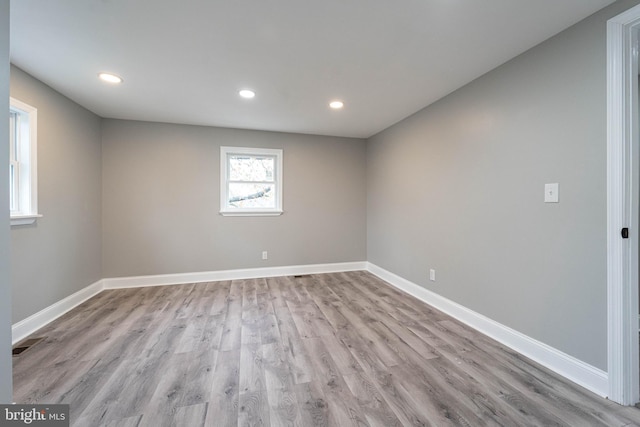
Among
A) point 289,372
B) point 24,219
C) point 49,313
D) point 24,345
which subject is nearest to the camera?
point 289,372

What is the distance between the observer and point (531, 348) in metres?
2.01

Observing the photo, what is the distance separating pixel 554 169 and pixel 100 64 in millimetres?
3695

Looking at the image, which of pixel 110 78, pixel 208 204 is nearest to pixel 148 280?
pixel 208 204

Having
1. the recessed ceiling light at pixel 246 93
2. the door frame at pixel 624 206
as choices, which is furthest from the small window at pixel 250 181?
the door frame at pixel 624 206

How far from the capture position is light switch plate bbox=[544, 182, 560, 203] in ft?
6.11

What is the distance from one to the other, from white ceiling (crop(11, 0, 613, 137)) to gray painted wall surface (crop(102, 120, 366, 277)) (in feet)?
2.79

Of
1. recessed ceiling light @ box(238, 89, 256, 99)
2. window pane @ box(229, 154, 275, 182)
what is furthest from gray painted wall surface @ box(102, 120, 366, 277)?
recessed ceiling light @ box(238, 89, 256, 99)

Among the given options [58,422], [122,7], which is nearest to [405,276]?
[58,422]

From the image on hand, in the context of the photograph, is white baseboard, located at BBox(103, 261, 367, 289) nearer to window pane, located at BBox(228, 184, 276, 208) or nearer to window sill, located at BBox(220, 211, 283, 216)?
window sill, located at BBox(220, 211, 283, 216)

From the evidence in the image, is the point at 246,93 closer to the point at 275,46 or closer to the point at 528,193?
the point at 275,46

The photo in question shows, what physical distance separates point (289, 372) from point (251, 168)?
318 cm

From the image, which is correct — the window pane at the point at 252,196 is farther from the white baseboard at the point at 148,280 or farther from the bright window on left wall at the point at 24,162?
the bright window on left wall at the point at 24,162

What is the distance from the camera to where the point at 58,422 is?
1.40 metres
